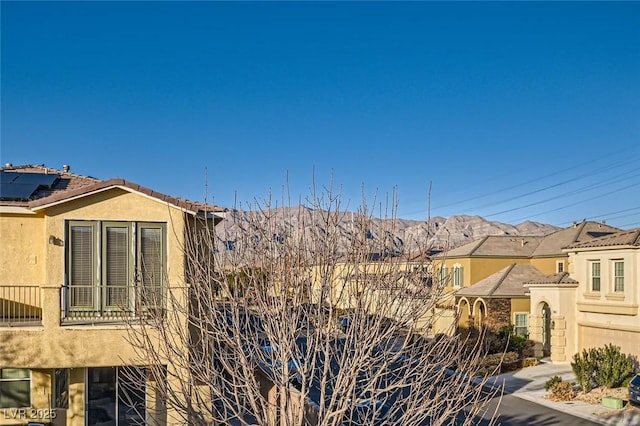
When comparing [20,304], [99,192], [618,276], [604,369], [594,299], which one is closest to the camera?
[99,192]

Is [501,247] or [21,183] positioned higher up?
[21,183]

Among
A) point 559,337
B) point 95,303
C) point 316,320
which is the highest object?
point 316,320

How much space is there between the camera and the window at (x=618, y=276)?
26.7 m

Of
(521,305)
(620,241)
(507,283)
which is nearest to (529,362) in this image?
(521,305)

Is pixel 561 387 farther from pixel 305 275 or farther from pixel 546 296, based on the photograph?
pixel 305 275

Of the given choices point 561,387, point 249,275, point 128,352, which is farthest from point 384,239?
point 561,387

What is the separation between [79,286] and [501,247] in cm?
3445

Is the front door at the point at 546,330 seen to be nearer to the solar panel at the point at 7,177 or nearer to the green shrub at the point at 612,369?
the green shrub at the point at 612,369

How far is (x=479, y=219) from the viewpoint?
160m

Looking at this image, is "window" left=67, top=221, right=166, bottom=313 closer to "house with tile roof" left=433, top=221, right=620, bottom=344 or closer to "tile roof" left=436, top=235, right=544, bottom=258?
"house with tile roof" left=433, top=221, right=620, bottom=344

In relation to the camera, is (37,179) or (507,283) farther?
(507,283)

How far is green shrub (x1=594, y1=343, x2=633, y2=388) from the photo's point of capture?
23594mm

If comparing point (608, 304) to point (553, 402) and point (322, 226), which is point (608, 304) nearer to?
point (553, 402)

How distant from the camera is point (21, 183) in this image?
1385 cm
